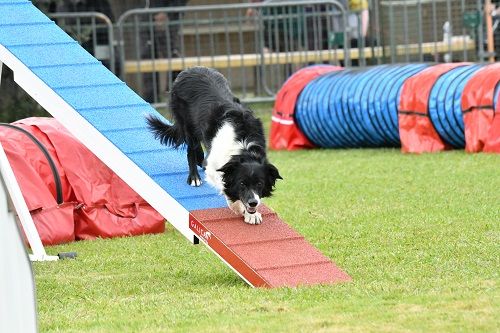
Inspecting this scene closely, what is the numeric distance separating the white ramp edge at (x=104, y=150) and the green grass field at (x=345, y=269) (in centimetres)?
35

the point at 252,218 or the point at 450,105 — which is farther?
the point at 450,105

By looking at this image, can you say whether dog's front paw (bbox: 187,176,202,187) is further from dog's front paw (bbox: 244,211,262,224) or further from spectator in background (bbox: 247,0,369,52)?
spectator in background (bbox: 247,0,369,52)

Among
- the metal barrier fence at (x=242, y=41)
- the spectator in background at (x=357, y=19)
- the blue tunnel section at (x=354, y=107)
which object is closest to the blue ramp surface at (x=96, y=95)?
the blue tunnel section at (x=354, y=107)

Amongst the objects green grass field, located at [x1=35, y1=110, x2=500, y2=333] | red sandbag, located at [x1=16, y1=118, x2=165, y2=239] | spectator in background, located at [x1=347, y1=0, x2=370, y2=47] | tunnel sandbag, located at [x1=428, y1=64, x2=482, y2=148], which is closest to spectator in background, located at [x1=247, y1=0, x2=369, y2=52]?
spectator in background, located at [x1=347, y1=0, x2=370, y2=47]

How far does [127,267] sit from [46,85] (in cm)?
128

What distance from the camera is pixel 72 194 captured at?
316 inches

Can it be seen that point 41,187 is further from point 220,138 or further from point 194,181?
point 220,138

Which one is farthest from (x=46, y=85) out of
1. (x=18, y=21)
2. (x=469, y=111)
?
(x=469, y=111)

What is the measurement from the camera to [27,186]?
7742 millimetres

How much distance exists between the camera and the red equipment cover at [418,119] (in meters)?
11.7

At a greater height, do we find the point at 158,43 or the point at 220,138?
the point at 158,43

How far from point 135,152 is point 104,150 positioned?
0.62ft

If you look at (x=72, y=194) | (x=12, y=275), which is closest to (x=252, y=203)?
(x=72, y=194)

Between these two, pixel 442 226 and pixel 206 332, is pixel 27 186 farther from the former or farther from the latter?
pixel 206 332
